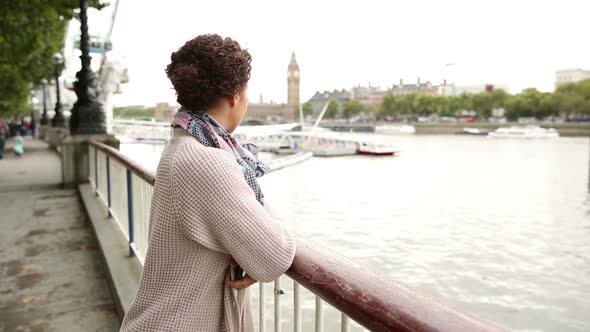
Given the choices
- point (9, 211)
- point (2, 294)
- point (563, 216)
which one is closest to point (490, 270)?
point (563, 216)

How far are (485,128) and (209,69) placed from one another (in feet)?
318

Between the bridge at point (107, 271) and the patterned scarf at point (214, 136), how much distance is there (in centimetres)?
27

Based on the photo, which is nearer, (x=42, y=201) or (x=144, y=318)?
(x=144, y=318)

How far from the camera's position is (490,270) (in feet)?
53.8

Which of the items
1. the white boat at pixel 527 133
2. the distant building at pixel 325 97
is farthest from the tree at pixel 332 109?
the white boat at pixel 527 133

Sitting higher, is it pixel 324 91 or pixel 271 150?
pixel 324 91

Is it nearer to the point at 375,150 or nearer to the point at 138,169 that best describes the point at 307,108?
the point at 375,150

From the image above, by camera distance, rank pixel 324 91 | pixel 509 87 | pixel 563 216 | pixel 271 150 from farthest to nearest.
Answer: pixel 324 91
pixel 509 87
pixel 271 150
pixel 563 216

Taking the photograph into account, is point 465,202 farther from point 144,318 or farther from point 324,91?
point 324,91

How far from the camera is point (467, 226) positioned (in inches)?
892

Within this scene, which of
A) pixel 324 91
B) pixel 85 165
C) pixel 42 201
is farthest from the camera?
pixel 324 91

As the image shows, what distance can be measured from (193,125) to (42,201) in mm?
7605

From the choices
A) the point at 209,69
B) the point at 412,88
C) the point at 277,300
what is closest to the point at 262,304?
the point at 277,300

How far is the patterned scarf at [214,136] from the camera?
142cm
